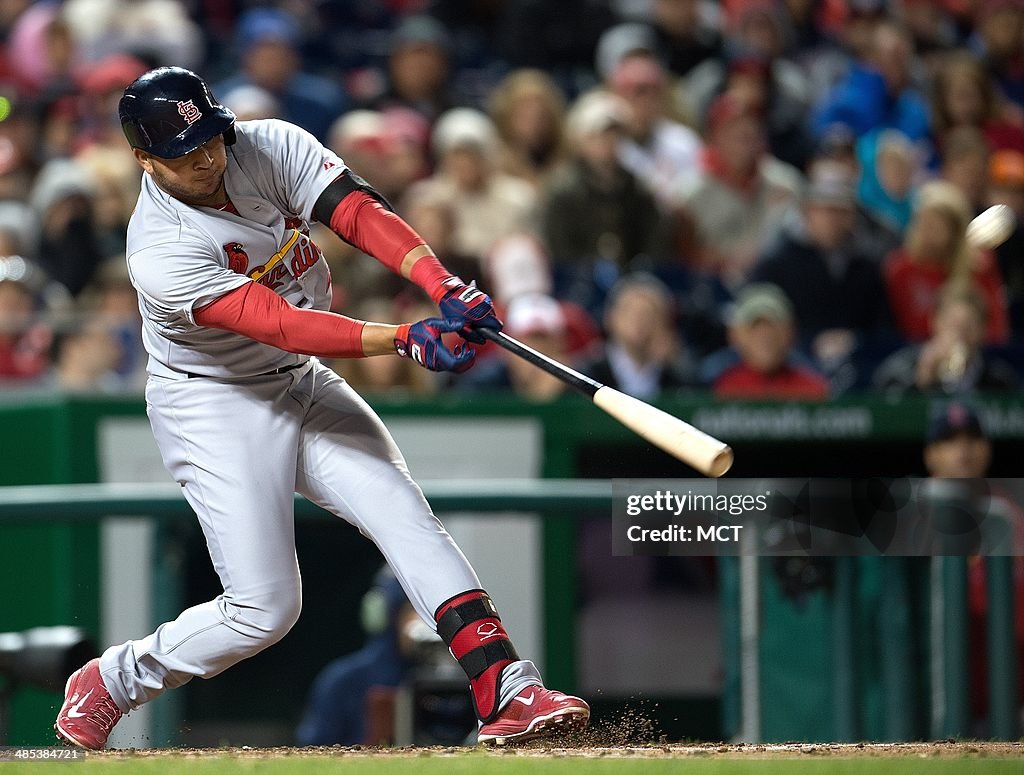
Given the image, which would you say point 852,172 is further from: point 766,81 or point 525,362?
point 525,362

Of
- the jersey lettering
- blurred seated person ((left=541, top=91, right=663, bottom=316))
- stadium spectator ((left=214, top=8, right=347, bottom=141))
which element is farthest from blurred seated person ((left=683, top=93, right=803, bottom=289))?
the jersey lettering

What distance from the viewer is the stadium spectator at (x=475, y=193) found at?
7230 mm

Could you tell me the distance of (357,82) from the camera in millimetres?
8758

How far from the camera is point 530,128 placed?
7770 millimetres

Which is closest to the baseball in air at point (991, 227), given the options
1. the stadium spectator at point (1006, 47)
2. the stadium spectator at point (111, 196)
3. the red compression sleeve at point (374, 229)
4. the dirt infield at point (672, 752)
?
the stadium spectator at point (1006, 47)

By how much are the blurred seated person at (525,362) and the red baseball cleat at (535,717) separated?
2.35 metres

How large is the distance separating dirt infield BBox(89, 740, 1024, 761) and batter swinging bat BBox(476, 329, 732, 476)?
83 centimetres

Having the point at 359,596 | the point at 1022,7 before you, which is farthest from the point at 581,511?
the point at 1022,7

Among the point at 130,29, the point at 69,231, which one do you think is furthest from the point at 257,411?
the point at 130,29

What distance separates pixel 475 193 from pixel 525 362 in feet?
4.39

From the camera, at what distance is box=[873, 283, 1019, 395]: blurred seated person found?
20.8ft

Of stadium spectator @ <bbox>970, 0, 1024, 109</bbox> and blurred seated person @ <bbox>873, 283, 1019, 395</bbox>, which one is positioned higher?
stadium spectator @ <bbox>970, 0, 1024, 109</bbox>

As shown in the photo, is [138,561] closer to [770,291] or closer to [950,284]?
[770,291]

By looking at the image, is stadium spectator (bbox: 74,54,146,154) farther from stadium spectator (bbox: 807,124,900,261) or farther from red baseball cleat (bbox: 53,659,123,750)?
red baseball cleat (bbox: 53,659,123,750)
